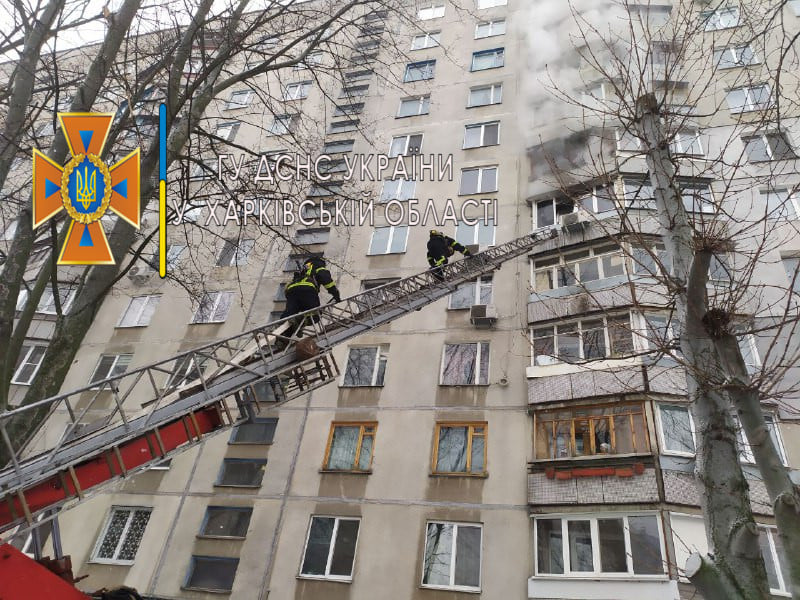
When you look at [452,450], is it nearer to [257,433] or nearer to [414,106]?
[257,433]

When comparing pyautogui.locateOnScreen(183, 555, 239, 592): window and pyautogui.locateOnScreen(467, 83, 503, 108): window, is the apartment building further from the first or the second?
pyautogui.locateOnScreen(467, 83, 503, 108): window

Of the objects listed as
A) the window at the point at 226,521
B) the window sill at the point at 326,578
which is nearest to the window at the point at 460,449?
the window sill at the point at 326,578

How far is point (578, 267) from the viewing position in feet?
47.3

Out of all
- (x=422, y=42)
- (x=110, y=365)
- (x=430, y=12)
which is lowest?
(x=110, y=365)

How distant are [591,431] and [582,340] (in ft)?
7.89

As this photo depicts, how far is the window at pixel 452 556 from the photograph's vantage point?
11.1m

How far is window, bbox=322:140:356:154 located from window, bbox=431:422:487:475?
44.5 ft

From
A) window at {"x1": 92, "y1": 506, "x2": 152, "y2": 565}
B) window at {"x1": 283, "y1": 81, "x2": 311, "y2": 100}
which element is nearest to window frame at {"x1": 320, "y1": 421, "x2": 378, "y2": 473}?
window at {"x1": 92, "y1": 506, "x2": 152, "y2": 565}

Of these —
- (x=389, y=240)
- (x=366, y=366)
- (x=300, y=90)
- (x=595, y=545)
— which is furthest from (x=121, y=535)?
(x=300, y=90)

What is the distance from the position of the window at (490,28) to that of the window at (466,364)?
15.9m

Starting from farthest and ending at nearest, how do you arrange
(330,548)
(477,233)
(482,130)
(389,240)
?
(482,130) < (389,240) < (477,233) < (330,548)

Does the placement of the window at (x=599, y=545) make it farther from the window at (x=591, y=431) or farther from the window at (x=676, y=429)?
the window at (x=676, y=429)

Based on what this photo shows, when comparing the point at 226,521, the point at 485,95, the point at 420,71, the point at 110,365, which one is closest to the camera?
the point at 226,521

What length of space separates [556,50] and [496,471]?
1653 centimetres
